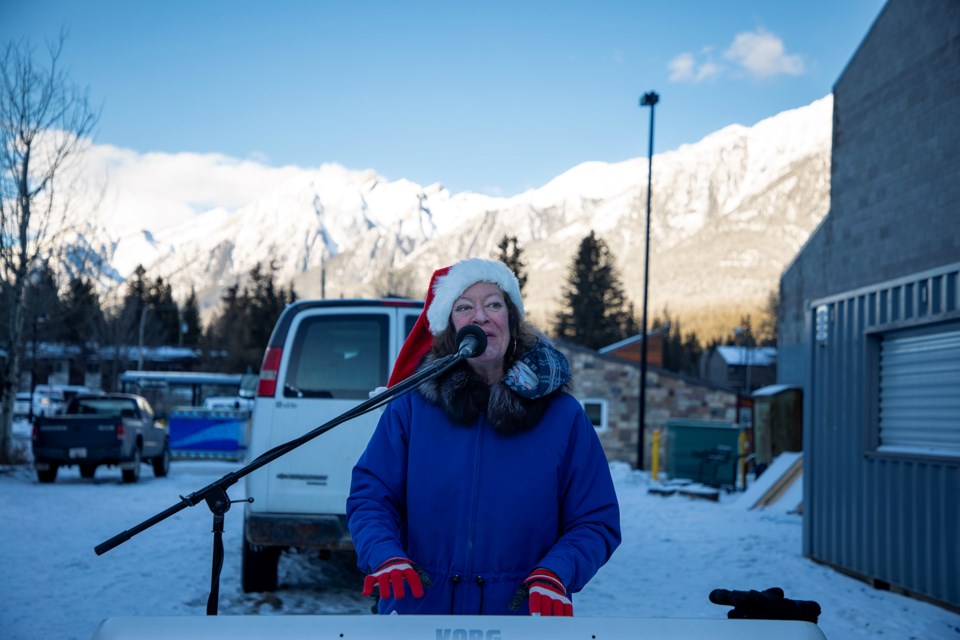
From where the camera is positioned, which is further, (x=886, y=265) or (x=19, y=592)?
(x=886, y=265)

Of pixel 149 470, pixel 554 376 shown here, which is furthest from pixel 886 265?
pixel 554 376

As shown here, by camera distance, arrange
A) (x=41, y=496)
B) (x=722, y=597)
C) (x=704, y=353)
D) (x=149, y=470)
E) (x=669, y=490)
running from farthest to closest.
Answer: (x=704, y=353), (x=149, y=470), (x=669, y=490), (x=41, y=496), (x=722, y=597)

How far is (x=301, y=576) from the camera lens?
8.94m

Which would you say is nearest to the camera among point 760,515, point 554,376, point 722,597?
point 722,597

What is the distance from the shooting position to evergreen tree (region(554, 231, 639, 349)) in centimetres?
8056

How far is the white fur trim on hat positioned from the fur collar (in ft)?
0.96

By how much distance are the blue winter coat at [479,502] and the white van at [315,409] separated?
4.21m

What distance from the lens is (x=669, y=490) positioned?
63.0ft

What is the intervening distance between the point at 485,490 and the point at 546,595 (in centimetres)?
40

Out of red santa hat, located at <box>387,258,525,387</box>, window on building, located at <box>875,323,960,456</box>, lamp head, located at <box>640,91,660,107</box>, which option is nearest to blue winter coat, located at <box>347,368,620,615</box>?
red santa hat, located at <box>387,258,525,387</box>

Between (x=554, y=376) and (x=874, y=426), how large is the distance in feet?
23.3

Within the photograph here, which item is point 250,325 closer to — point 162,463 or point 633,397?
point 633,397

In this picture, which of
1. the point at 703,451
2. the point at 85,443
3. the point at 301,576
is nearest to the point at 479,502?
the point at 301,576

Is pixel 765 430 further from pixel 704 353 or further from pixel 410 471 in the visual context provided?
pixel 704 353
